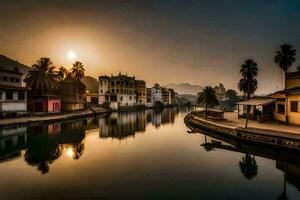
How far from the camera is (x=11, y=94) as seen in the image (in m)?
47.9

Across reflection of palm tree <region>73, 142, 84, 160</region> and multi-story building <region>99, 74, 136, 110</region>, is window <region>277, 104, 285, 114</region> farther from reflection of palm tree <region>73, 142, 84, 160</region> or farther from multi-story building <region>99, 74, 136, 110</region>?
multi-story building <region>99, 74, 136, 110</region>

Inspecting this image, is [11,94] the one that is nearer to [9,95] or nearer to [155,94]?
[9,95]

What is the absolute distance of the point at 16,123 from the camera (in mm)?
42156

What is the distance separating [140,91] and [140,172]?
10623 centimetres

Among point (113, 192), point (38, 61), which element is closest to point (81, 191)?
point (113, 192)

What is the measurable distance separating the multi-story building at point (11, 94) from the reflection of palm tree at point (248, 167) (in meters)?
46.5

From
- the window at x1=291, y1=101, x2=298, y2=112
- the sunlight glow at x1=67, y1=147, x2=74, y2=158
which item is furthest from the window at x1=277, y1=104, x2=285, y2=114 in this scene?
the sunlight glow at x1=67, y1=147, x2=74, y2=158

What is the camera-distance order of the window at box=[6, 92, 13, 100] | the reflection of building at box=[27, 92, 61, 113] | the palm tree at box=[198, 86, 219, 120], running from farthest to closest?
1. the reflection of building at box=[27, 92, 61, 113]
2. the palm tree at box=[198, 86, 219, 120]
3. the window at box=[6, 92, 13, 100]

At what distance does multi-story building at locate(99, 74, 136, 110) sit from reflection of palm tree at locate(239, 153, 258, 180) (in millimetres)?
81268

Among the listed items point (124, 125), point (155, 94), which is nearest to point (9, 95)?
point (124, 125)

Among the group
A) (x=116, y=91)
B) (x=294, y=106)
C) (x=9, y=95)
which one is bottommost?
(x=294, y=106)

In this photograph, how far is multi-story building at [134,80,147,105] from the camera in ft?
396

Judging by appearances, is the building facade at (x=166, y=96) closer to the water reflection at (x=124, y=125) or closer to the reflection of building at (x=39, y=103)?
the water reflection at (x=124, y=125)

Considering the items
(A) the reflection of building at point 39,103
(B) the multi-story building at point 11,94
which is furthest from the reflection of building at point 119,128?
(B) the multi-story building at point 11,94
